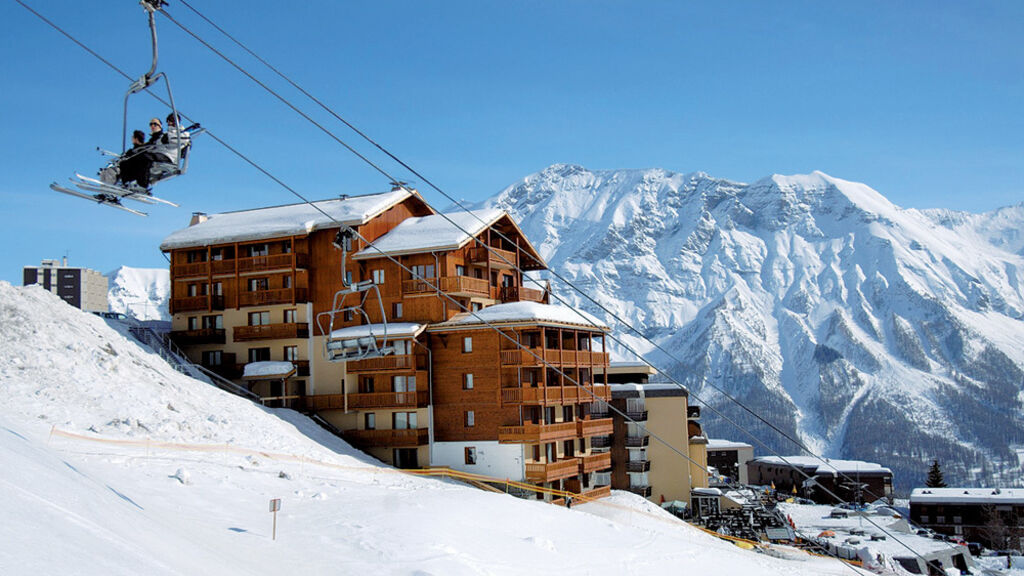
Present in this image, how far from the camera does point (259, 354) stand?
52719 millimetres

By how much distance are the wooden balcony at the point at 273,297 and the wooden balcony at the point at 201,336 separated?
251 cm

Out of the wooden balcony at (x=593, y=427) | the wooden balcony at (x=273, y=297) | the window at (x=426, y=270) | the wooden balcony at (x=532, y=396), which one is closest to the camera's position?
the wooden balcony at (x=532, y=396)

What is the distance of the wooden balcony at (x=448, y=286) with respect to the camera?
158 ft

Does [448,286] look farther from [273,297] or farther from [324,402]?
[273,297]

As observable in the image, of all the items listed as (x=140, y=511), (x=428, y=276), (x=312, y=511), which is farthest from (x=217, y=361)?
(x=140, y=511)

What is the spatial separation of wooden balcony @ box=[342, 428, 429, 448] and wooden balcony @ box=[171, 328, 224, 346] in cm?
1200

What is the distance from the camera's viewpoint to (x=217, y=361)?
5353 cm

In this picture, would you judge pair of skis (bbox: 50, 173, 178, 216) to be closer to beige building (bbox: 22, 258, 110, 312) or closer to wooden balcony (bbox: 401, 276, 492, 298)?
wooden balcony (bbox: 401, 276, 492, 298)

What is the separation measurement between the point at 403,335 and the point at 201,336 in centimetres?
1562

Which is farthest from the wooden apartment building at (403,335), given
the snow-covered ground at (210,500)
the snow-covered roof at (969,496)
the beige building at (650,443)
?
the snow-covered roof at (969,496)

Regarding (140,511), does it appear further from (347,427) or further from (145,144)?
(347,427)

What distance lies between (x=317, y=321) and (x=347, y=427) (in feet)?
22.0

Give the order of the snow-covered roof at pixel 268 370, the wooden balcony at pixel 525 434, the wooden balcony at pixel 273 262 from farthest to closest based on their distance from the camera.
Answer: the wooden balcony at pixel 273 262 → the snow-covered roof at pixel 268 370 → the wooden balcony at pixel 525 434

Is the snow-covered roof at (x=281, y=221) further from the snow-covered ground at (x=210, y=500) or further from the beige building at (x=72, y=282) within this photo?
the beige building at (x=72, y=282)
